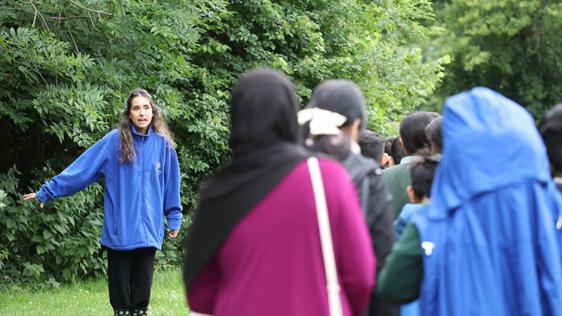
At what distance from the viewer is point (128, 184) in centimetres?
832

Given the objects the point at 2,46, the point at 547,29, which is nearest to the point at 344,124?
the point at 2,46

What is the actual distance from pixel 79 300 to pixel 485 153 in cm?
780

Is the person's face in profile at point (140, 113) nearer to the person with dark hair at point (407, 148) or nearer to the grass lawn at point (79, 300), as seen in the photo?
the grass lawn at point (79, 300)

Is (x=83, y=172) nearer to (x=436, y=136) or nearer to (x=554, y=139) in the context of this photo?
(x=436, y=136)

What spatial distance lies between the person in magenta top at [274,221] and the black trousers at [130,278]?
4463mm

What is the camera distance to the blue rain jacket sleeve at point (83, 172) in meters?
8.40

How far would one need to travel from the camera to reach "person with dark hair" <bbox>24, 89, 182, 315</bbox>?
826 cm

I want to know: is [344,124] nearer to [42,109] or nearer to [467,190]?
[467,190]

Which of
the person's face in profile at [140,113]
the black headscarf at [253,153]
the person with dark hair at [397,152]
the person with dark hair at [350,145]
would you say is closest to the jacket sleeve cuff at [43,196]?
the person's face in profile at [140,113]

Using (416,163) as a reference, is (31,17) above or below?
above

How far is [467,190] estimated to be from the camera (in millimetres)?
4168

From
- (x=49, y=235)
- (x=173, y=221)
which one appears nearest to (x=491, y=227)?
(x=173, y=221)

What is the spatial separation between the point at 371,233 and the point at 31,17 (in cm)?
689

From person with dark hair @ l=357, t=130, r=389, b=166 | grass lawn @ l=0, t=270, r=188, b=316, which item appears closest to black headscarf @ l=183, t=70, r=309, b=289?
person with dark hair @ l=357, t=130, r=389, b=166
